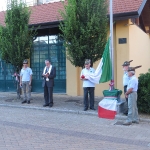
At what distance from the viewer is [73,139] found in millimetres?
6320

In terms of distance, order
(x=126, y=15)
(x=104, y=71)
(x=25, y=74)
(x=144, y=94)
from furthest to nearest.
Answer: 1. (x=126, y=15)
2. (x=25, y=74)
3. (x=104, y=71)
4. (x=144, y=94)

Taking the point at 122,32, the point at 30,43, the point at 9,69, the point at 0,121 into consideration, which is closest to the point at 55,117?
the point at 0,121

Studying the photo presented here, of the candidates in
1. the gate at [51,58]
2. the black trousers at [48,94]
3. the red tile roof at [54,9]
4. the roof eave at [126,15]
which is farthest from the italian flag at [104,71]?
the gate at [51,58]

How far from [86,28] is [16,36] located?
11.0 ft

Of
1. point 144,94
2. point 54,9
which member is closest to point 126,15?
point 144,94

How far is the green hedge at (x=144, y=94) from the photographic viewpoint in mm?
8258

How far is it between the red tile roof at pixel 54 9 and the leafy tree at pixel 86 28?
175 cm

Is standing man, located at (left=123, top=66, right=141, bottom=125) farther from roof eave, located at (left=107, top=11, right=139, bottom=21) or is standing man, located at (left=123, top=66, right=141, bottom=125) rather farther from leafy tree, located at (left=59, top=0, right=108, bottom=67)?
roof eave, located at (left=107, top=11, right=139, bottom=21)

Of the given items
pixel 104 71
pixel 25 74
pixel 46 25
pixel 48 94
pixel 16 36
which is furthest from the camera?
pixel 46 25

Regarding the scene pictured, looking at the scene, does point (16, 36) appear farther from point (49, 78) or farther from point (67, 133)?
point (67, 133)

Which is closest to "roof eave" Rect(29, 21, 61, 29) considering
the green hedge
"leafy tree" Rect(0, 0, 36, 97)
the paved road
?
"leafy tree" Rect(0, 0, 36, 97)

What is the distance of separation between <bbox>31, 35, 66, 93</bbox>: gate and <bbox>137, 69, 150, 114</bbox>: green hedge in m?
5.89

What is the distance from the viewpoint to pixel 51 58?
14.1 metres

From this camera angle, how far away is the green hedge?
27.1 feet
